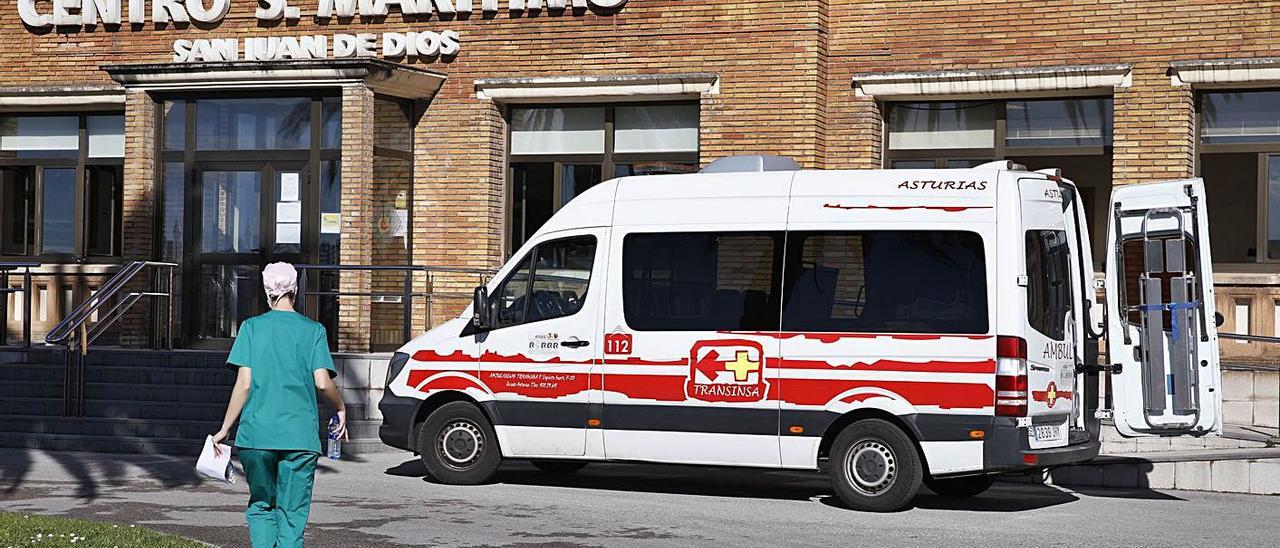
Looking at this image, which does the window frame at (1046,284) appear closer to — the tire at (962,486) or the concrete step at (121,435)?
the tire at (962,486)

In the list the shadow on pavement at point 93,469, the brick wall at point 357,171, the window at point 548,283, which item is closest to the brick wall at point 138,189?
the brick wall at point 357,171

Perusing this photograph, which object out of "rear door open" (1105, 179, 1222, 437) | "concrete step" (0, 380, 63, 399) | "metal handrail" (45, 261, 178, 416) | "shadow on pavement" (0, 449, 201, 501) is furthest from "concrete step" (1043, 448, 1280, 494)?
"concrete step" (0, 380, 63, 399)

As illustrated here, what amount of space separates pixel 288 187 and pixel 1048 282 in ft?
35.3

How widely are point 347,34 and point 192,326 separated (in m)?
3.85

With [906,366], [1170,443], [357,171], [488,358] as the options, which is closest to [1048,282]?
[906,366]

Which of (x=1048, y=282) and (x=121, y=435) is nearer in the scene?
(x=1048, y=282)

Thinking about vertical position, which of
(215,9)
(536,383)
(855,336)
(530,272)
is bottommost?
(536,383)

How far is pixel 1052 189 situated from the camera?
12352 mm

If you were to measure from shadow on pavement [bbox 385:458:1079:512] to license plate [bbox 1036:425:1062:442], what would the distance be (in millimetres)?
592

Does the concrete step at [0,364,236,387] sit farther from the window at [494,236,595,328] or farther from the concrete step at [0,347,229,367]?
the window at [494,236,595,328]

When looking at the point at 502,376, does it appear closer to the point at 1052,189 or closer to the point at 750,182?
the point at 750,182

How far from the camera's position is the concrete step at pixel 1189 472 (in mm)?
13367

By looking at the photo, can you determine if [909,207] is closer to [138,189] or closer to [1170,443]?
[1170,443]

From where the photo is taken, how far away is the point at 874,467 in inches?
479
